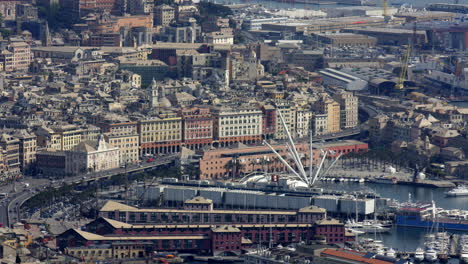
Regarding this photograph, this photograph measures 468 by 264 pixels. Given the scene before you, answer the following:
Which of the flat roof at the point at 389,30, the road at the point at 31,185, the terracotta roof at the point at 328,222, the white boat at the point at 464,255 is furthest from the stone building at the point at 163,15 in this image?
the white boat at the point at 464,255

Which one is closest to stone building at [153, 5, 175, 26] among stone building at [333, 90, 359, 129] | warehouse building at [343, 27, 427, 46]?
warehouse building at [343, 27, 427, 46]

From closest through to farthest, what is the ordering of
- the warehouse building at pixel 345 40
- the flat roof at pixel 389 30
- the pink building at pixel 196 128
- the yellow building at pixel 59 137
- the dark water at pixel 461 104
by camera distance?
the yellow building at pixel 59 137, the pink building at pixel 196 128, the dark water at pixel 461 104, the warehouse building at pixel 345 40, the flat roof at pixel 389 30

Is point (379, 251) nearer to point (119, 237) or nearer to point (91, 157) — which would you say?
point (119, 237)

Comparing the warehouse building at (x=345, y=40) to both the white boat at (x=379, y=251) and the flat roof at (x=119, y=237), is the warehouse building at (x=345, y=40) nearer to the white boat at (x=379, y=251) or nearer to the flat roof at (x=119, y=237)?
the white boat at (x=379, y=251)

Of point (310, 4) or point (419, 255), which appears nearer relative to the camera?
point (419, 255)

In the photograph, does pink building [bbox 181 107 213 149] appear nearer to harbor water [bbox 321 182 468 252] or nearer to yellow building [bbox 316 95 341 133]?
yellow building [bbox 316 95 341 133]

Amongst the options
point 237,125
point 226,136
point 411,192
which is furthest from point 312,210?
point 237,125

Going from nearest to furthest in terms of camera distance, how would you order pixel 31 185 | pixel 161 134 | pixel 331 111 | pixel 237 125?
pixel 31 185
pixel 161 134
pixel 237 125
pixel 331 111
